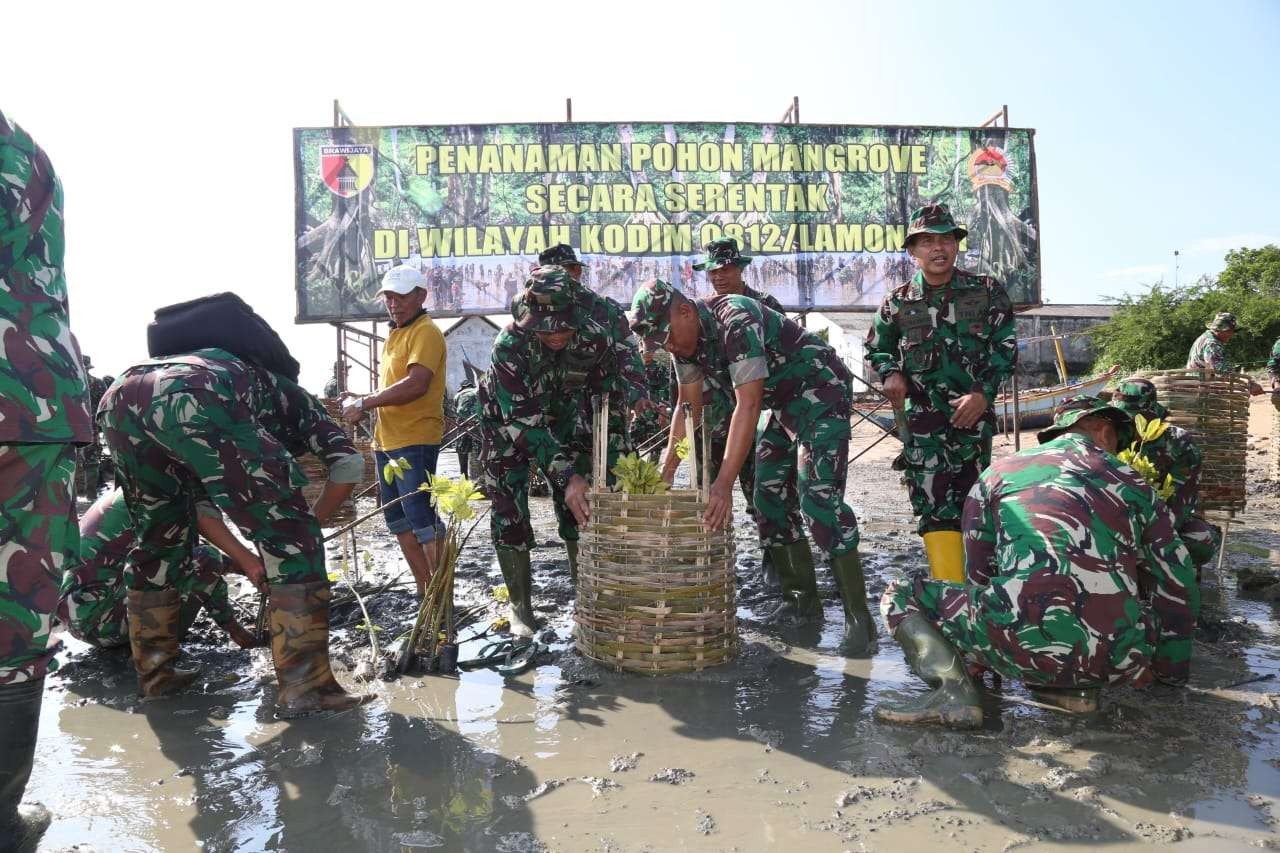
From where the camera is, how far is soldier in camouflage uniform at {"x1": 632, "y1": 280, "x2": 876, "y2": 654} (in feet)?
11.6

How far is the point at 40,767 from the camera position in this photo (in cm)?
273

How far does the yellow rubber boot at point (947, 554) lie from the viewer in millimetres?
4098

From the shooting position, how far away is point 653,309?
11.9 feet

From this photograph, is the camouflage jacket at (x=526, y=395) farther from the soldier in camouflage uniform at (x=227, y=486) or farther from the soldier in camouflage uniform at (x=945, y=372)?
the soldier in camouflage uniform at (x=945, y=372)

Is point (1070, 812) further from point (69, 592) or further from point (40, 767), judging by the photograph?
point (69, 592)

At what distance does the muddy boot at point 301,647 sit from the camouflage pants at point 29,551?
1.01 metres

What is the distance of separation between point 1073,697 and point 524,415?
8.51 ft

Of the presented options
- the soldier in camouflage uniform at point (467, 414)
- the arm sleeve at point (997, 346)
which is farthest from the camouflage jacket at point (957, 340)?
the soldier in camouflage uniform at point (467, 414)

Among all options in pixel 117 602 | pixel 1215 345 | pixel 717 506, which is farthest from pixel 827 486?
pixel 1215 345

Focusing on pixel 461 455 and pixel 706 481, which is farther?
pixel 461 455

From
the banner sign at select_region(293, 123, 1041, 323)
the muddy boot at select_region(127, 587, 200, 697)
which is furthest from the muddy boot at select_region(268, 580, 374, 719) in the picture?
the banner sign at select_region(293, 123, 1041, 323)

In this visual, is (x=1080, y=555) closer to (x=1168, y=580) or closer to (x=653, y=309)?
(x=1168, y=580)

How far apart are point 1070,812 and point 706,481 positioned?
1.66m

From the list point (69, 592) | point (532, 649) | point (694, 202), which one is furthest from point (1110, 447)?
point (694, 202)
